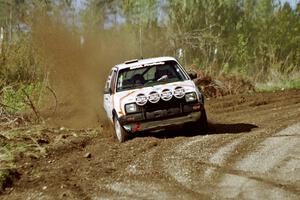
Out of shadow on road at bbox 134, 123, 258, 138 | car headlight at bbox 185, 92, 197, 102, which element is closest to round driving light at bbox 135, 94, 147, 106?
car headlight at bbox 185, 92, 197, 102

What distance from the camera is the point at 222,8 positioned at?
38562 millimetres

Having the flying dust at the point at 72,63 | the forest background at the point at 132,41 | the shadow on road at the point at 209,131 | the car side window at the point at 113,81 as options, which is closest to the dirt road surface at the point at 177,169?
the shadow on road at the point at 209,131

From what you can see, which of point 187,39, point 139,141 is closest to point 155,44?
point 187,39

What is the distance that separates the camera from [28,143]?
1130 centimetres

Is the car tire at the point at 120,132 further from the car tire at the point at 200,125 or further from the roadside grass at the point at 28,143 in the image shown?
the car tire at the point at 200,125

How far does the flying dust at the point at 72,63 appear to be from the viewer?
19.9 meters

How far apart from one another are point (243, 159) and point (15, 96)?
11.3 m

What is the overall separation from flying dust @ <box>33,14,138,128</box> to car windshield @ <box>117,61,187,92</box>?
5627 mm

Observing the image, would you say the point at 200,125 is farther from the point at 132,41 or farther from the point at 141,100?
the point at 132,41

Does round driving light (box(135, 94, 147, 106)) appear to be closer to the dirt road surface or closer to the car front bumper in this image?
the car front bumper

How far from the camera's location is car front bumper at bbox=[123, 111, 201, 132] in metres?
11.3

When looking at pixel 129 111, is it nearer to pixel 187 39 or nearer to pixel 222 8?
pixel 187 39

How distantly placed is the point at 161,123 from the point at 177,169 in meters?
2.94

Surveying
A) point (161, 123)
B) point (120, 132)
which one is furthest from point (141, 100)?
point (120, 132)
